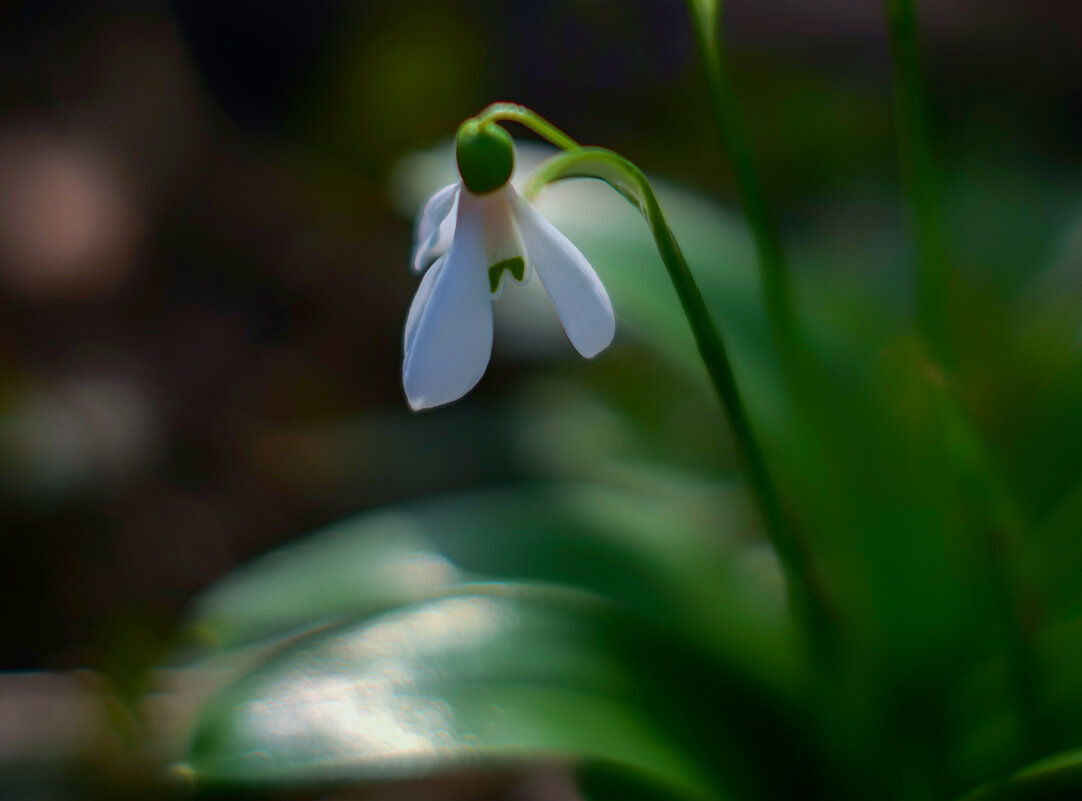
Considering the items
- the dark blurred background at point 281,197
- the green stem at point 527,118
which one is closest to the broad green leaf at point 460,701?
the green stem at point 527,118

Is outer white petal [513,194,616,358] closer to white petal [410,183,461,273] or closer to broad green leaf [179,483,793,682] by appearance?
white petal [410,183,461,273]

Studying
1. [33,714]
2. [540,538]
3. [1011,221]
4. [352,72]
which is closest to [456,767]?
[540,538]

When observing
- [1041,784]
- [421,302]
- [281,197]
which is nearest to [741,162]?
[421,302]

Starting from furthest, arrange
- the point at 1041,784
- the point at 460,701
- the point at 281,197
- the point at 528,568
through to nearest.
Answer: the point at 281,197 < the point at 528,568 < the point at 460,701 < the point at 1041,784

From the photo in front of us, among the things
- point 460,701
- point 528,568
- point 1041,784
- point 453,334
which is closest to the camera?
point 453,334

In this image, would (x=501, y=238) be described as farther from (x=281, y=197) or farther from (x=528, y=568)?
(x=281, y=197)

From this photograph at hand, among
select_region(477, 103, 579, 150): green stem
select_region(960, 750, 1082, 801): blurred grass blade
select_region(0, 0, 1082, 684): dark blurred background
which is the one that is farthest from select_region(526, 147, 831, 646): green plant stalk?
select_region(0, 0, 1082, 684): dark blurred background

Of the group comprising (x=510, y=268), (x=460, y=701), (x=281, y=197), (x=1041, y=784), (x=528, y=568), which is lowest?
(x=1041, y=784)

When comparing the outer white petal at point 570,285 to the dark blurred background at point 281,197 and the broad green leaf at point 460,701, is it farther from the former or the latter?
the dark blurred background at point 281,197
